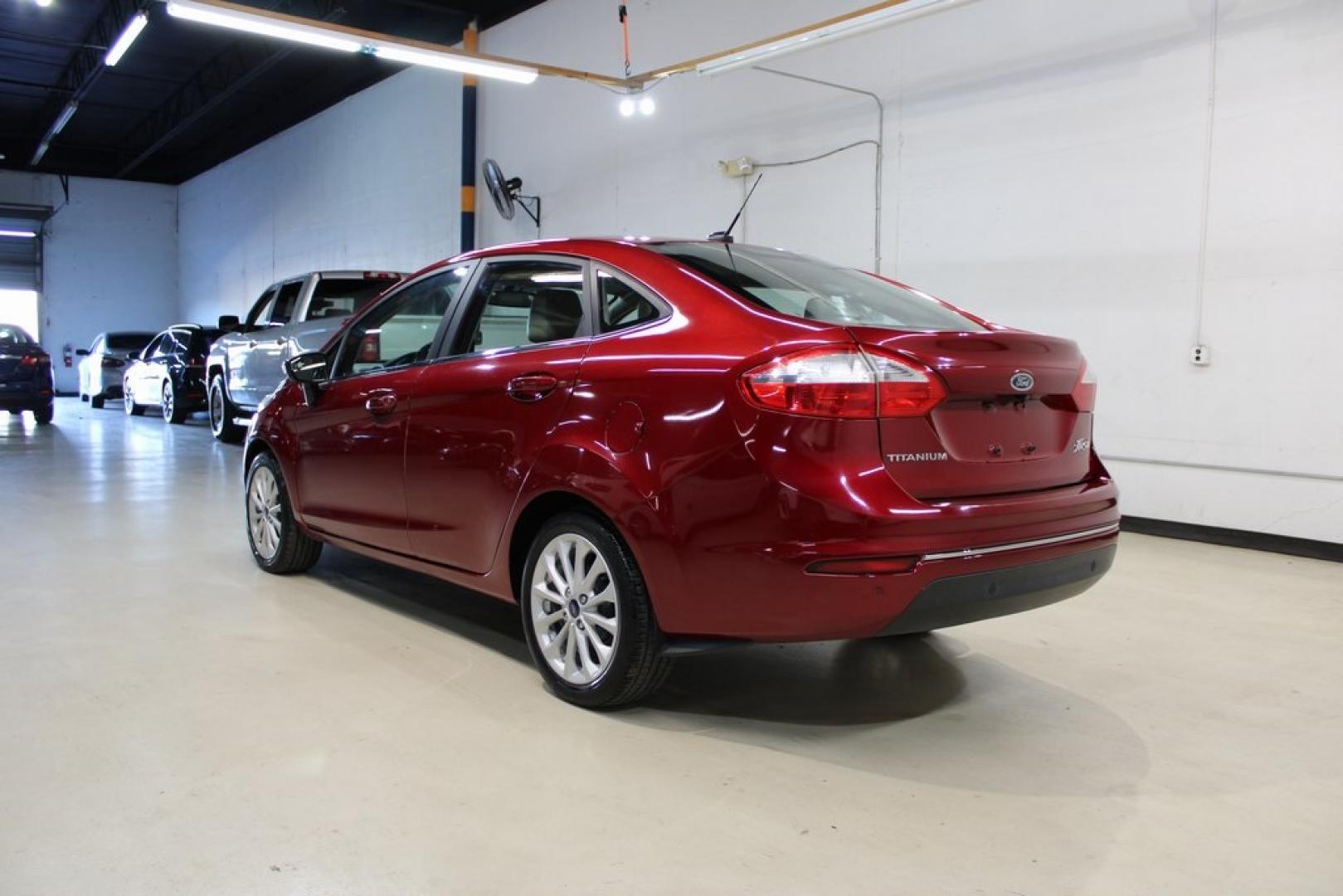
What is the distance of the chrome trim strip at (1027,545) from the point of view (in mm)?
2301

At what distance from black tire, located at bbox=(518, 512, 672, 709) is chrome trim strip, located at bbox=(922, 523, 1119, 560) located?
77 centimetres

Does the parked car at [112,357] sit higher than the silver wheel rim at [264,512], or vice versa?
the parked car at [112,357]

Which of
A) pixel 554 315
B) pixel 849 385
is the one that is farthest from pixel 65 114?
pixel 849 385

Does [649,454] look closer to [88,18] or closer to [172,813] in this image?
[172,813]

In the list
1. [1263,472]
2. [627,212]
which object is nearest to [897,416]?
[1263,472]

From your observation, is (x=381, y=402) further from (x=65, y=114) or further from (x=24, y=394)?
(x=65, y=114)

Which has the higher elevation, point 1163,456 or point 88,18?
point 88,18

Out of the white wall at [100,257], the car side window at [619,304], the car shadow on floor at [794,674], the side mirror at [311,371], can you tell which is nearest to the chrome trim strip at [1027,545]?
the car shadow on floor at [794,674]

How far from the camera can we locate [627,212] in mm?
9617

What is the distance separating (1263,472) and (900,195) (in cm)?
297

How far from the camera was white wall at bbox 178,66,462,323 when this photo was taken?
1273 cm

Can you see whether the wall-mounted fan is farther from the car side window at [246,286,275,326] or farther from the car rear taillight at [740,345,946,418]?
A: the car rear taillight at [740,345,946,418]

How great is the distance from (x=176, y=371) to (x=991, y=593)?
41.4 ft

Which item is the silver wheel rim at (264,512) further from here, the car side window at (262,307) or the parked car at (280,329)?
the car side window at (262,307)
